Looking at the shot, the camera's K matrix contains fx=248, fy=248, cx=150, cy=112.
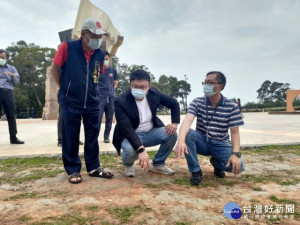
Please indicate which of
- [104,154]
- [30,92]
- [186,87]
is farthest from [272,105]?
[104,154]

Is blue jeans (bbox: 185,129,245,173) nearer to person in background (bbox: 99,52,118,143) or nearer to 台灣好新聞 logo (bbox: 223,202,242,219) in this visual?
台灣好新聞 logo (bbox: 223,202,242,219)

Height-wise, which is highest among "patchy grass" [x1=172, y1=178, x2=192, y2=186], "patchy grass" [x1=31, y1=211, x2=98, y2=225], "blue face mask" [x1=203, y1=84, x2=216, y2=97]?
"blue face mask" [x1=203, y1=84, x2=216, y2=97]

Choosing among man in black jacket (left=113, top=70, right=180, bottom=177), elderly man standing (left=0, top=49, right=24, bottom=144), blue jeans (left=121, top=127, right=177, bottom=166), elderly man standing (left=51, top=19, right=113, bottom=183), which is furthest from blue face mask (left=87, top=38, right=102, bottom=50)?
elderly man standing (left=0, top=49, right=24, bottom=144)

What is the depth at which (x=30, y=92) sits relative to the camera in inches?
1280

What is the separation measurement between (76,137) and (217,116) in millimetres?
1495

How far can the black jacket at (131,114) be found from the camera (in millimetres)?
2467

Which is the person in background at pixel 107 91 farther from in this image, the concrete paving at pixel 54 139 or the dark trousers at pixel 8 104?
the dark trousers at pixel 8 104

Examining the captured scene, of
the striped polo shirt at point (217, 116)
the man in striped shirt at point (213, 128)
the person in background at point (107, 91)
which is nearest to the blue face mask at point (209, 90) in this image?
the man in striped shirt at point (213, 128)

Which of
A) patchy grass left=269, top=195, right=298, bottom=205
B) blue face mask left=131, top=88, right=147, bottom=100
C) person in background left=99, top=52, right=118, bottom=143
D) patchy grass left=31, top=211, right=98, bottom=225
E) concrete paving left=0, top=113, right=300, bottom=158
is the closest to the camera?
patchy grass left=31, top=211, right=98, bottom=225

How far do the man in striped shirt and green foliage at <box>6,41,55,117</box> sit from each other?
30.3 meters

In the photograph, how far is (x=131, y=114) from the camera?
262cm

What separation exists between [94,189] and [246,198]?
52.0 inches

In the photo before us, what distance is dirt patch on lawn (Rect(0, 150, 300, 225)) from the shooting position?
5.51ft

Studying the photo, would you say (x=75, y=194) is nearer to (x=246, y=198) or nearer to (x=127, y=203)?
(x=127, y=203)
